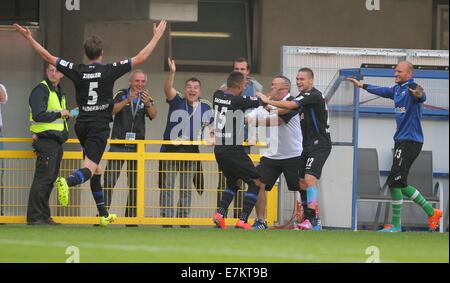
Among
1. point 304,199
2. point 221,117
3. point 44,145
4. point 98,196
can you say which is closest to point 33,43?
point 98,196

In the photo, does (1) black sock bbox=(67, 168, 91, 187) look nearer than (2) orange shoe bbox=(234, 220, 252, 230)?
Yes

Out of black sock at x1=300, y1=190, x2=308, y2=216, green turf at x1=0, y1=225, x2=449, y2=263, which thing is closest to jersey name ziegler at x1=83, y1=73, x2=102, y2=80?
green turf at x1=0, y1=225, x2=449, y2=263

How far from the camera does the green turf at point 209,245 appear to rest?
10.6 metres

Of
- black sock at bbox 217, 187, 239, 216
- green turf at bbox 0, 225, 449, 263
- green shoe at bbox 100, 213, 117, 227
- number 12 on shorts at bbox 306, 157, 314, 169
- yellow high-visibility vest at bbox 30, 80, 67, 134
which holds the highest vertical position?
yellow high-visibility vest at bbox 30, 80, 67, 134

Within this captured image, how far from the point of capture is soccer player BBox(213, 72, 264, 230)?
14.7 m

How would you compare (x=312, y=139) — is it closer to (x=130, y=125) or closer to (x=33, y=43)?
(x=130, y=125)

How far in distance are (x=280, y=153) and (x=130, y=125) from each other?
7.28 ft

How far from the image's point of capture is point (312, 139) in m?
15.2

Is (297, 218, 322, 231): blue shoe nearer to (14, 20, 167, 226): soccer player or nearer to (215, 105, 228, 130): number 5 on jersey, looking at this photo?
(215, 105, 228, 130): number 5 on jersey

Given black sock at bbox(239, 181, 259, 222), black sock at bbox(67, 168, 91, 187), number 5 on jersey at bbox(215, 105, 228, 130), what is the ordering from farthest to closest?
black sock at bbox(239, 181, 259, 222) → number 5 on jersey at bbox(215, 105, 228, 130) → black sock at bbox(67, 168, 91, 187)

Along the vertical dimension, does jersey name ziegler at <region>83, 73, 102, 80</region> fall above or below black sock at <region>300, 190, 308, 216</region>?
above

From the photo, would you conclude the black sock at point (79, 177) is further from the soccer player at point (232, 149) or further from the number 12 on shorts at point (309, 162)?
the number 12 on shorts at point (309, 162)

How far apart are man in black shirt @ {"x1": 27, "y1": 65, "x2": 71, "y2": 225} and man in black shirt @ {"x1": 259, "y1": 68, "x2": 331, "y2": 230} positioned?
2.99 meters

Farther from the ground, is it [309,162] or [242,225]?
[309,162]
